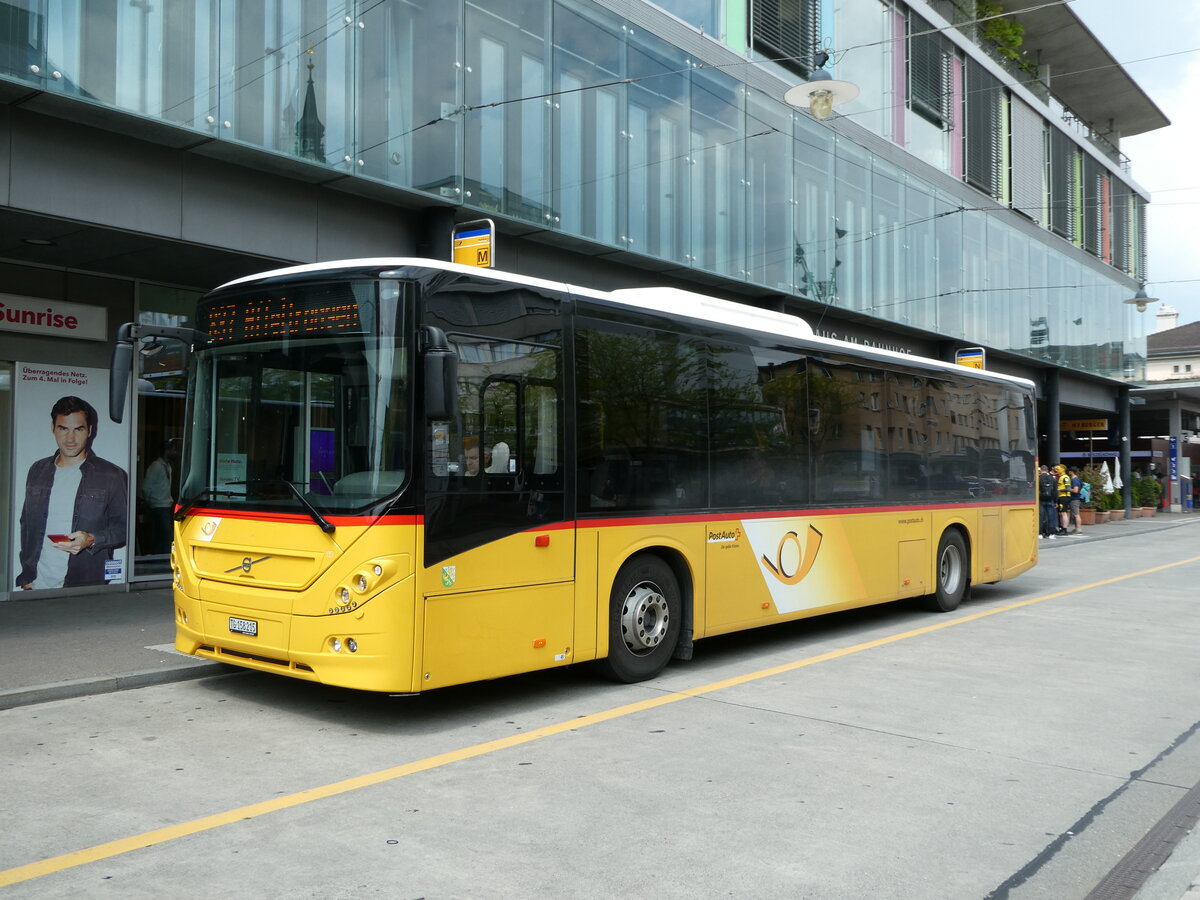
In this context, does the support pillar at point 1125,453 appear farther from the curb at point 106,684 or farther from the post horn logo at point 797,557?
the curb at point 106,684

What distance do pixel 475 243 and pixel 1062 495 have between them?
72.8ft

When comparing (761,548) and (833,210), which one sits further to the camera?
(833,210)

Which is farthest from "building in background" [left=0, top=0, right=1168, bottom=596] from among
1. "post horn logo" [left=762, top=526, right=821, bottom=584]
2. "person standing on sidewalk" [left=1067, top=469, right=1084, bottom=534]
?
"post horn logo" [left=762, top=526, right=821, bottom=584]

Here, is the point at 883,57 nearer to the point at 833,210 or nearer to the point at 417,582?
the point at 833,210

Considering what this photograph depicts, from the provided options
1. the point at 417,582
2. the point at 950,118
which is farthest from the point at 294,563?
the point at 950,118

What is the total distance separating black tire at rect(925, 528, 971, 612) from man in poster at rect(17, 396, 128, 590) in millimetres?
10056

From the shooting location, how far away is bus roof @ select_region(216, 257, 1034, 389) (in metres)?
6.82

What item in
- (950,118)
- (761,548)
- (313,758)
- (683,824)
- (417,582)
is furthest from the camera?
(950,118)

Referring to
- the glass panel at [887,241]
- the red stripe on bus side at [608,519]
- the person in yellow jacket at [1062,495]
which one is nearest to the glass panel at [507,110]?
the red stripe on bus side at [608,519]

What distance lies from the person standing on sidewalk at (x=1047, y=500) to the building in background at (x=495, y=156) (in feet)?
12.8

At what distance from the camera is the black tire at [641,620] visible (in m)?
8.20

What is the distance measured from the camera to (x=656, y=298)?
353 inches

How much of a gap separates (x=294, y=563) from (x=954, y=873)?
4297mm

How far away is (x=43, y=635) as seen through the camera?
975 cm
